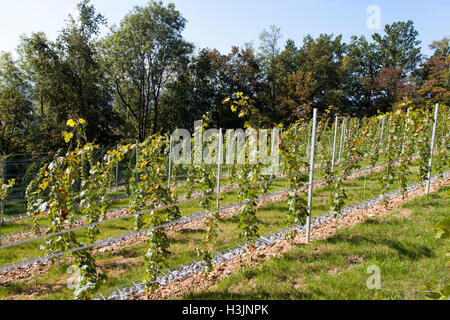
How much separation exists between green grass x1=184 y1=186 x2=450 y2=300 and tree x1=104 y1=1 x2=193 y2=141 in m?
16.3

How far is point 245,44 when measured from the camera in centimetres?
2433

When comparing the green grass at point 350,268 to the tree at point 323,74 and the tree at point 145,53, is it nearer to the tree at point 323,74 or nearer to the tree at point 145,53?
the tree at point 145,53

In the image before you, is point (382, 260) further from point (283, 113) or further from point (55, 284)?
point (283, 113)

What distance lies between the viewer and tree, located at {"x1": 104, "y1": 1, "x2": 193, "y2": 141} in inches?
686

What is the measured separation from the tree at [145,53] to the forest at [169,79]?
63 millimetres

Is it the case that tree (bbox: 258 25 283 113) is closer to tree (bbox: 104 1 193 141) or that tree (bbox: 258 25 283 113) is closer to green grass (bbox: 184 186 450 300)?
tree (bbox: 104 1 193 141)

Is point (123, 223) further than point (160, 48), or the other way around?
point (160, 48)

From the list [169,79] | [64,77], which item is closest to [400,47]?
[169,79]

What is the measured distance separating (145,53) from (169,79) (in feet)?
7.99

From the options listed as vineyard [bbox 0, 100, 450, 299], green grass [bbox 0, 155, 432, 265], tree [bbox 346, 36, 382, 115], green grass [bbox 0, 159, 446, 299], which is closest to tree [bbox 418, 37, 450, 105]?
tree [bbox 346, 36, 382, 115]

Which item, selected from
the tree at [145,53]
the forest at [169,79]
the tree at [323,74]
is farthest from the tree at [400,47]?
the tree at [145,53]

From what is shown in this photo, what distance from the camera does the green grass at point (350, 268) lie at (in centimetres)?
263

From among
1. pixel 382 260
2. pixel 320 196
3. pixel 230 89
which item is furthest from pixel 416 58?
pixel 382 260
